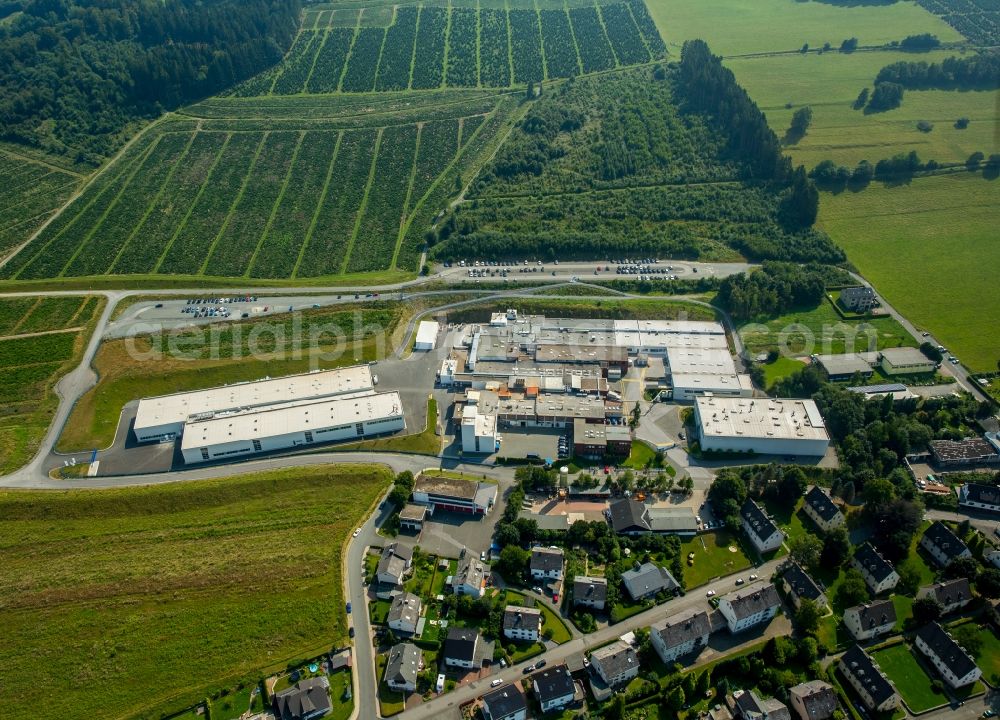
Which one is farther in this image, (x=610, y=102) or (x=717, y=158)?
(x=610, y=102)

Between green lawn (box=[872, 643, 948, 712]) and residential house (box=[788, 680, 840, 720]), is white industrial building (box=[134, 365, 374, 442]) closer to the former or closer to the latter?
residential house (box=[788, 680, 840, 720])

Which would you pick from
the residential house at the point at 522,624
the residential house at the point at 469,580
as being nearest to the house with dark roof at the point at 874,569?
the residential house at the point at 522,624

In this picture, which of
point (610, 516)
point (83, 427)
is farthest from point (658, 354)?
point (83, 427)

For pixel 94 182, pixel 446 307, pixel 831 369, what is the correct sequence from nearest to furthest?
pixel 831 369
pixel 446 307
pixel 94 182

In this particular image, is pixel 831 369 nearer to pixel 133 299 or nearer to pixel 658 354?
pixel 658 354

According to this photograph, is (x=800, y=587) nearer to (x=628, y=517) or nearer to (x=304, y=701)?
(x=628, y=517)

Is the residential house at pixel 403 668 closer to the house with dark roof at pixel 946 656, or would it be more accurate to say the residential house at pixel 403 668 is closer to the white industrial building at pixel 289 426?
the white industrial building at pixel 289 426
